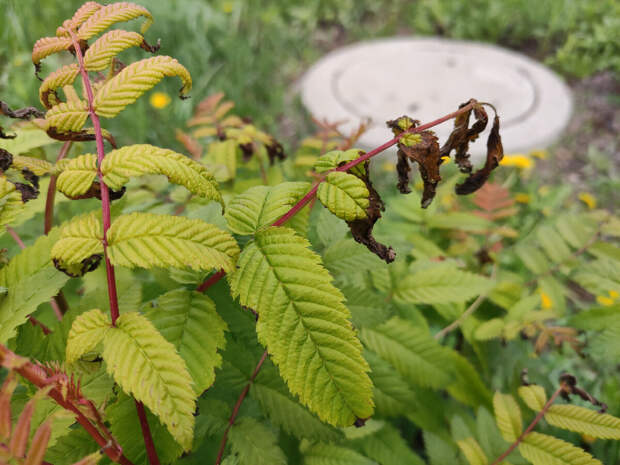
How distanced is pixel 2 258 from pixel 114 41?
42cm

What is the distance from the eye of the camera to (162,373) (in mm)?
553

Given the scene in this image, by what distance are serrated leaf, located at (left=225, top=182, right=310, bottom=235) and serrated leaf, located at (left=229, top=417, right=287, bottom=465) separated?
35cm

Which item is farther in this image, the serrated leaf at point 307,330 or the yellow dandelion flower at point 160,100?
the yellow dandelion flower at point 160,100

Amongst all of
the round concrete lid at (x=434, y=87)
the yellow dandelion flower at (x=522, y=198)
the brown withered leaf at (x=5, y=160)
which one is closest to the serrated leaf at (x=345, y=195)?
the brown withered leaf at (x=5, y=160)

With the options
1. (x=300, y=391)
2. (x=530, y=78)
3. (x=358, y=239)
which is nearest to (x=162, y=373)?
(x=300, y=391)

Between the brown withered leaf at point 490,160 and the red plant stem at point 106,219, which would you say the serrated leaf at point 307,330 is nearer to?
the red plant stem at point 106,219

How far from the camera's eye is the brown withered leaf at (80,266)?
2.07ft

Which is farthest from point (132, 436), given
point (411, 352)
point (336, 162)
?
point (411, 352)

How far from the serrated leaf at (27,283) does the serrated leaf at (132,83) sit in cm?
27

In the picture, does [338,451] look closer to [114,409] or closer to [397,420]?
[114,409]

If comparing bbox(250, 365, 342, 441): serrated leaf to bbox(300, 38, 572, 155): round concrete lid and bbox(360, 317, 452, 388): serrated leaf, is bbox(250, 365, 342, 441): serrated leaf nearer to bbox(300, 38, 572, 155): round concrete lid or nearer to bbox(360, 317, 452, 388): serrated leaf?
bbox(360, 317, 452, 388): serrated leaf

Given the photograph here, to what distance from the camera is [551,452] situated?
84 cm

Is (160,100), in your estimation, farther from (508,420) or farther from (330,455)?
(508,420)

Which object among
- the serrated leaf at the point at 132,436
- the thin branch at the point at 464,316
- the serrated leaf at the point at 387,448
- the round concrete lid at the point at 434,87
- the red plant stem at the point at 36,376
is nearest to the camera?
the red plant stem at the point at 36,376
